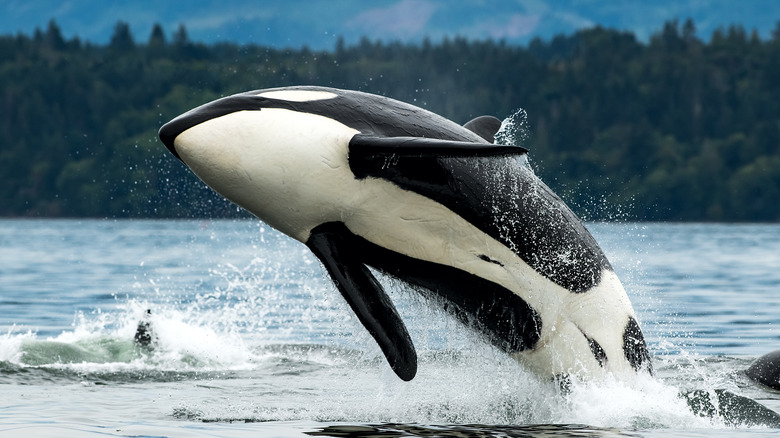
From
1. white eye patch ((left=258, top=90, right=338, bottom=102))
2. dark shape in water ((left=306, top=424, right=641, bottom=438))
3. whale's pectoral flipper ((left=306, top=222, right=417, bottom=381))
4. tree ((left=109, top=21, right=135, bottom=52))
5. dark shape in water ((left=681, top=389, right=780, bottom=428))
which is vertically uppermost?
tree ((left=109, top=21, right=135, bottom=52))

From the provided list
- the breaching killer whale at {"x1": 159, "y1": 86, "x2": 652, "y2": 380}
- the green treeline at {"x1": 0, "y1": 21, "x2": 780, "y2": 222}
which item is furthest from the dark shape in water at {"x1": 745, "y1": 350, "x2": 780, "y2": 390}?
the green treeline at {"x1": 0, "y1": 21, "x2": 780, "y2": 222}

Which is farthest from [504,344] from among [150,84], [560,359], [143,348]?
[150,84]

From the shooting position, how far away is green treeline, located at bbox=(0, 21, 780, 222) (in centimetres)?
10138

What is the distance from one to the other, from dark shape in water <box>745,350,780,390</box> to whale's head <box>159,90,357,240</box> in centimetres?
687

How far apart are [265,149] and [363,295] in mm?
1420

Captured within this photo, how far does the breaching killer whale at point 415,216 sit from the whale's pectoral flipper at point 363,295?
0.01m

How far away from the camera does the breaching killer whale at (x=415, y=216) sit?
9328mm

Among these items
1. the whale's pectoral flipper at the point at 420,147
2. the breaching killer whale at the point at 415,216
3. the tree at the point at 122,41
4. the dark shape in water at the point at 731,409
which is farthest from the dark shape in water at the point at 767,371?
the tree at the point at 122,41

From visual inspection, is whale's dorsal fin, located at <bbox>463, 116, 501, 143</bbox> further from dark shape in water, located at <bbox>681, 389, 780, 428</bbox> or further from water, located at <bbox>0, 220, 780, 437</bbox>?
dark shape in water, located at <bbox>681, 389, 780, 428</bbox>

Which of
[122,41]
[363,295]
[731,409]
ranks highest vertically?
[122,41]

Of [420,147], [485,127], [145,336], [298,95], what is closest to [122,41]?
[145,336]

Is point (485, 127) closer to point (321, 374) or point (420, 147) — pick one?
point (420, 147)

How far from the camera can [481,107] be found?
10919cm

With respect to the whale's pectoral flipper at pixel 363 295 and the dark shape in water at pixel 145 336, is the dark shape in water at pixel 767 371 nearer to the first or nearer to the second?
the whale's pectoral flipper at pixel 363 295
